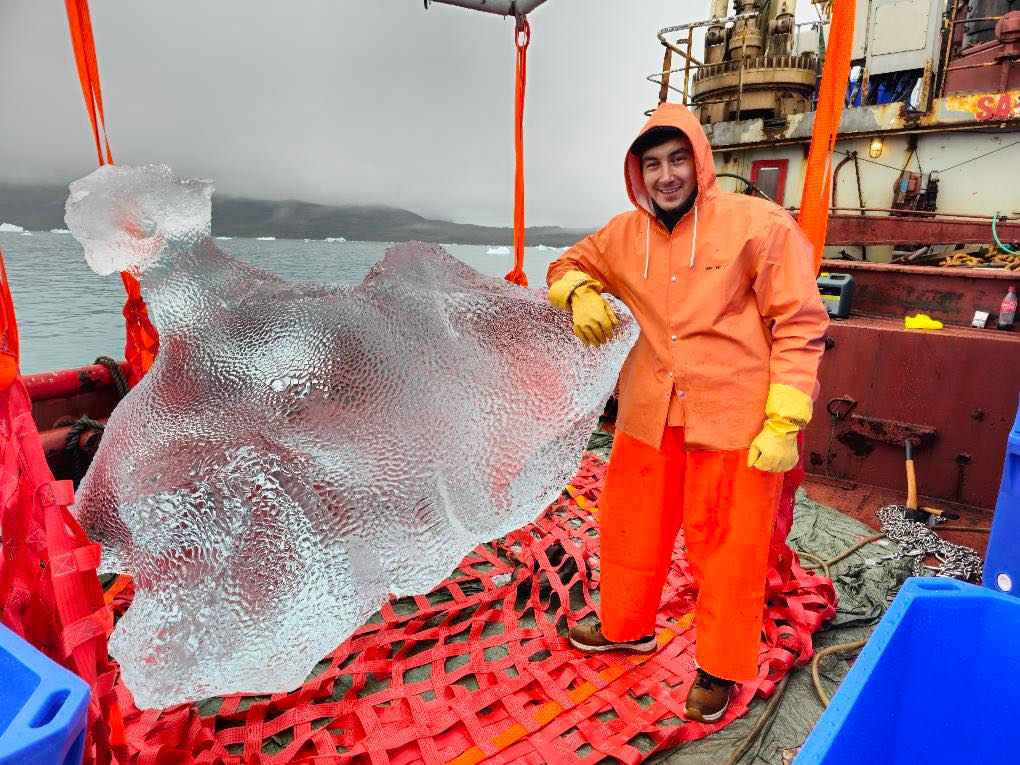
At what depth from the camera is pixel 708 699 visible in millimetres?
1805

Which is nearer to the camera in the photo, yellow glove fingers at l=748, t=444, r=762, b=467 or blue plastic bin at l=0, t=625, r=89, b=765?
blue plastic bin at l=0, t=625, r=89, b=765

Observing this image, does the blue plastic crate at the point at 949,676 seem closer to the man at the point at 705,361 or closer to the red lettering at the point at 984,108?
the man at the point at 705,361

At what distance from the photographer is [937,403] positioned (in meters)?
3.07

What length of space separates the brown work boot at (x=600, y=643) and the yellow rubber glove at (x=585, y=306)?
1.18 metres

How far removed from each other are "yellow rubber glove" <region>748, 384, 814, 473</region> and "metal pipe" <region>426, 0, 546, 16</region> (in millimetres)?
1654

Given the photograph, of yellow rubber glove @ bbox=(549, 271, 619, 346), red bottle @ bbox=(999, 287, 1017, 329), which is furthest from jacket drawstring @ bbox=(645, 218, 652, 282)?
red bottle @ bbox=(999, 287, 1017, 329)

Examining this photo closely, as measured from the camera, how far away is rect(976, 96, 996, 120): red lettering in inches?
212

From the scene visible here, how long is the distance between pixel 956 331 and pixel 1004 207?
3769 mm

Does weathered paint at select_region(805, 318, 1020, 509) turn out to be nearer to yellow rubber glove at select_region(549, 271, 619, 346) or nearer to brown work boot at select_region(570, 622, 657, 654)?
brown work boot at select_region(570, 622, 657, 654)

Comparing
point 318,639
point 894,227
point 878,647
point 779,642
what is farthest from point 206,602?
point 894,227

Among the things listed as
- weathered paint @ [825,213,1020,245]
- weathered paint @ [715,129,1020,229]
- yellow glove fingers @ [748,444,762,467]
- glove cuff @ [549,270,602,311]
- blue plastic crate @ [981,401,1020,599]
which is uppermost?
weathered paint @ [715,129,1020,229]

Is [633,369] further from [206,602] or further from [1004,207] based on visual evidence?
[1004,207]

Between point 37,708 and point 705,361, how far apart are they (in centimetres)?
157

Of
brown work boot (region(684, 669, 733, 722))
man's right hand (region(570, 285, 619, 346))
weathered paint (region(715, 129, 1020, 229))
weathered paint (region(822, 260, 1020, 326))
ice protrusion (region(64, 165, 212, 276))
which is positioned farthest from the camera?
weathered paint (region(715, 129, 1020, 229))
